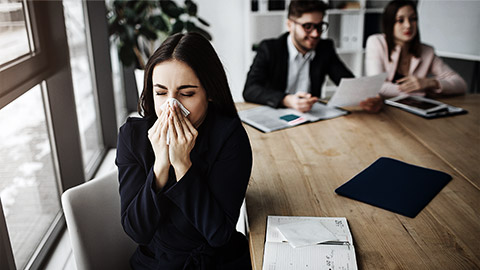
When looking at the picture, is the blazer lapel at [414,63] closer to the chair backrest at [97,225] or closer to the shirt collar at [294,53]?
the shirt collar at [294,53]

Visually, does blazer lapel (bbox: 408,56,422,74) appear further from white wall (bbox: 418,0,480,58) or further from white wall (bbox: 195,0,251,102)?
white wall (bbox: 195,0,251,102)

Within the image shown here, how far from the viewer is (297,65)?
265cm

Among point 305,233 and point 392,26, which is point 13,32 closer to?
point 305,233

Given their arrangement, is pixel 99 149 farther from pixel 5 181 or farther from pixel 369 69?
pixel 369 69

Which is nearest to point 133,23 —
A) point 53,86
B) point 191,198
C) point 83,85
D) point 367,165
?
point 83,85

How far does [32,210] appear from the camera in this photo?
2023mm

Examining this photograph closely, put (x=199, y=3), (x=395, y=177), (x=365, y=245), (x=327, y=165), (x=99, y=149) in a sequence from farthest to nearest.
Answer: (x=199, y=3) → (x=99, y=149) → (x=327, y=165) → (x=395, y=177) → (x=365, y=245)

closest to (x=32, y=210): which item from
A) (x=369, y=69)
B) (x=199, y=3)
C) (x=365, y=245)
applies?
(x=365, y=245)

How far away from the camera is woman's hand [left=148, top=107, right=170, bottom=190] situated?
1.17 metres

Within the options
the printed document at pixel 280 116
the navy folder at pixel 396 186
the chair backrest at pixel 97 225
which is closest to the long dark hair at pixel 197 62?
the chair backrest at pixel 97 225

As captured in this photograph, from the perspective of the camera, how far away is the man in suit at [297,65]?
2324 mm

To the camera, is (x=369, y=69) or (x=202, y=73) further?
(x=369, y=69)

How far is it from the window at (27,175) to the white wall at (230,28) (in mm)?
2283

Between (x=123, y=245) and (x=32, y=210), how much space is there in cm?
89
